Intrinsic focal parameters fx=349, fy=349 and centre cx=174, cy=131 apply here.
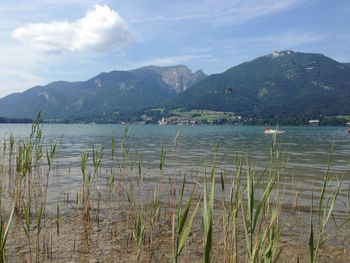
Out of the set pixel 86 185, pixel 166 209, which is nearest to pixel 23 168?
pixel 86 185

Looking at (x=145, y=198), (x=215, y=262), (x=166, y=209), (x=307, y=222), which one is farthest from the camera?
(x=145, y=198)

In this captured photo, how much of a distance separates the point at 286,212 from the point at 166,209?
412 cm

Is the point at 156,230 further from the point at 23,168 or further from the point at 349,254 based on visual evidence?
the point at 349,254

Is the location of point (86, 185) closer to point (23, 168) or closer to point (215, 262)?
point (23, 168)

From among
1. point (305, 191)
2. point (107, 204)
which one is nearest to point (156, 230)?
point (107, 204)

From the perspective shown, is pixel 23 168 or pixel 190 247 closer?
pixel 190 247

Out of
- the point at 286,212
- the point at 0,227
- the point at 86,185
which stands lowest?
the point at 286,212

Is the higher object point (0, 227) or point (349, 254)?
point (0, 227)

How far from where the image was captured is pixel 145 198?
13469 millimetres

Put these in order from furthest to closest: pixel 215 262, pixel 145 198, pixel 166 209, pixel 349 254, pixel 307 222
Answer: pixel 145 198 → pixel 166 209 → pixel 307 222 → pixel 349 254 → pixel 215 262

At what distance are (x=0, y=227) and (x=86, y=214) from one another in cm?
561

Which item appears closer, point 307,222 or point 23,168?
point 23,168

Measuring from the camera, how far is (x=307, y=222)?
10.7 metres

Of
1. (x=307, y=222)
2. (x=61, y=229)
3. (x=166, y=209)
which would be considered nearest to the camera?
(x=61, y=229)
